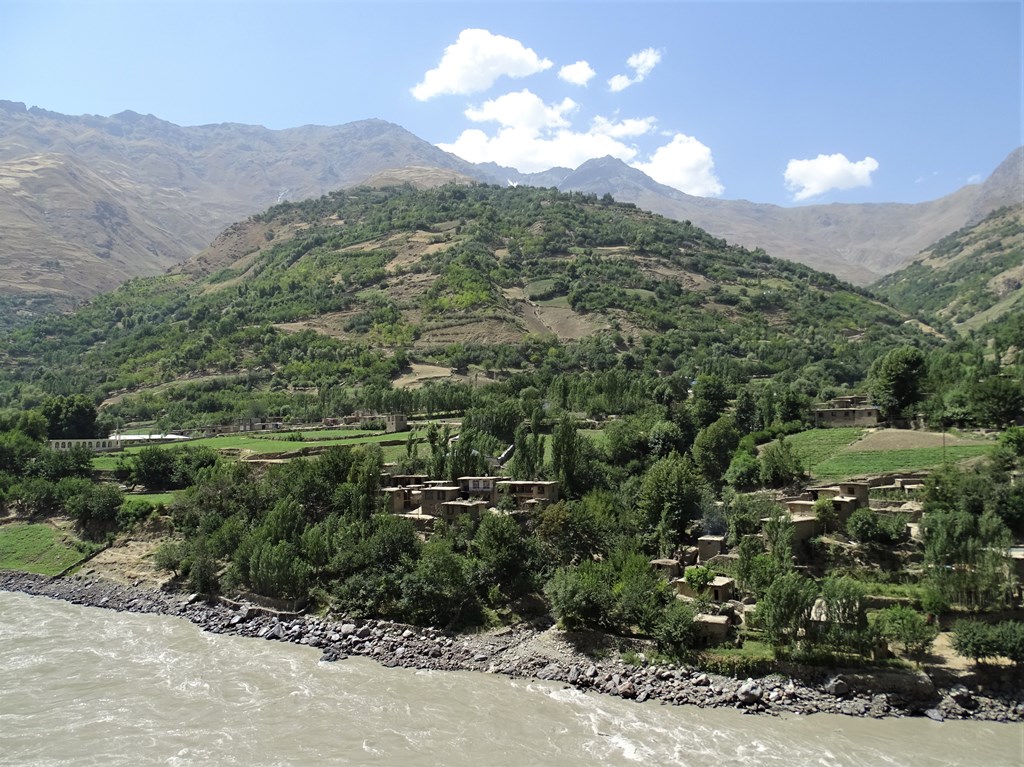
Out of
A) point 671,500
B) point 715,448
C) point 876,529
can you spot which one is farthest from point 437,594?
point 715,448

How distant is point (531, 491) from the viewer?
1449 inches

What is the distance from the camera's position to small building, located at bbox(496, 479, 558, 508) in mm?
36031

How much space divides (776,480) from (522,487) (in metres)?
12.6

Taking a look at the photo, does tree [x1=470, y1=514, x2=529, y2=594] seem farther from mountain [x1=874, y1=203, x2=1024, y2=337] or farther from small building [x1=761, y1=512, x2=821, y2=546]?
mountain [x1=874, y1=203, x2=1024, y2=337]

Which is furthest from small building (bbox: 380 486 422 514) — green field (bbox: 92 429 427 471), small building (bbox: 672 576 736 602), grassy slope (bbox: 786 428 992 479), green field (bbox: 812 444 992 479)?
green field (bbox: 812 444 992 479)

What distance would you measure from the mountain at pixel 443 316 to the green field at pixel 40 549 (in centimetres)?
2506

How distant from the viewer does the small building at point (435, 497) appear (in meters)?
36.8

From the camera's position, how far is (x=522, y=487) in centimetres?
3703

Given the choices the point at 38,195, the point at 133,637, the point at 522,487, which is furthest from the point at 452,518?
the point at 38,195

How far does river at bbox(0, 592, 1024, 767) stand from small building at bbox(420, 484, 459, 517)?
35.3ft

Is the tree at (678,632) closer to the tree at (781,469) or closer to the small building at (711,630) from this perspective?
the small building at (711,630)

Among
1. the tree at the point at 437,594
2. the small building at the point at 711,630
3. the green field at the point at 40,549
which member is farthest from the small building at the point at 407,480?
the small building at the point at 711,630

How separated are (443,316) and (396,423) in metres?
37.1

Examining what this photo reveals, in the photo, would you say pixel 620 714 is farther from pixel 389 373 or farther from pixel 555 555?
pixel 389 373
